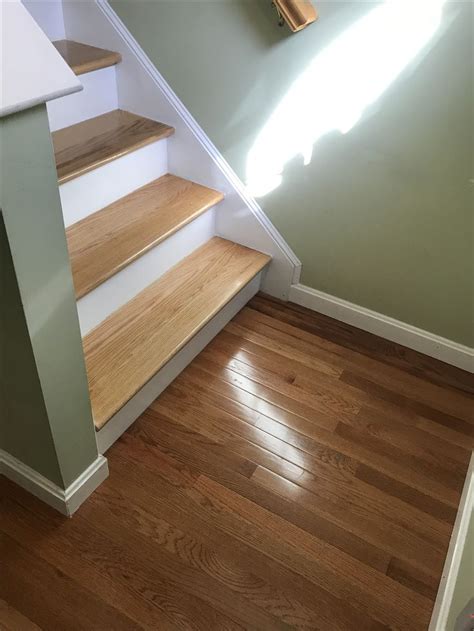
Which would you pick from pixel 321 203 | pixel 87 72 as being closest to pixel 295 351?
pixel 321 203

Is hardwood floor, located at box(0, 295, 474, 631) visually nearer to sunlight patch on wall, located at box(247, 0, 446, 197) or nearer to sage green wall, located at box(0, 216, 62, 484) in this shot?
sage green wall, located at box(0, 216, 62, 484)

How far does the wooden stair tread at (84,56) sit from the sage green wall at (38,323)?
95cm

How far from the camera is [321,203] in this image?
1.87 metres

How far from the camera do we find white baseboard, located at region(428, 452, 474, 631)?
4.02 feet

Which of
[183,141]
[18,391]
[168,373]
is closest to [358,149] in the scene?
[183,141]

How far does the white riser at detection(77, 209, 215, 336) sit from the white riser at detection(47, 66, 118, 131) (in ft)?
1.77

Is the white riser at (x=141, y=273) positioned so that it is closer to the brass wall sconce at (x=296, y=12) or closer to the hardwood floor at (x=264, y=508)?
the hardwood floor at (x=264, y=508)

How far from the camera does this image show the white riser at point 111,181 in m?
1.64

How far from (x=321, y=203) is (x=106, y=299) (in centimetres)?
84

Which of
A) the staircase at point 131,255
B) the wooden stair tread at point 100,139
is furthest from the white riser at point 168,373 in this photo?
the wooden stair tread at point 100,139

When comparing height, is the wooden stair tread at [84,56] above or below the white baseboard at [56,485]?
above

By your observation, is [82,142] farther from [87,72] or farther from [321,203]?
[321,203]

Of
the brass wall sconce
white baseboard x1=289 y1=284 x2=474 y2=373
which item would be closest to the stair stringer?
white baseboard x1=289 y1=284 x2=474 y2=373

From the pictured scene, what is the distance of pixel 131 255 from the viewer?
162 centimetres
